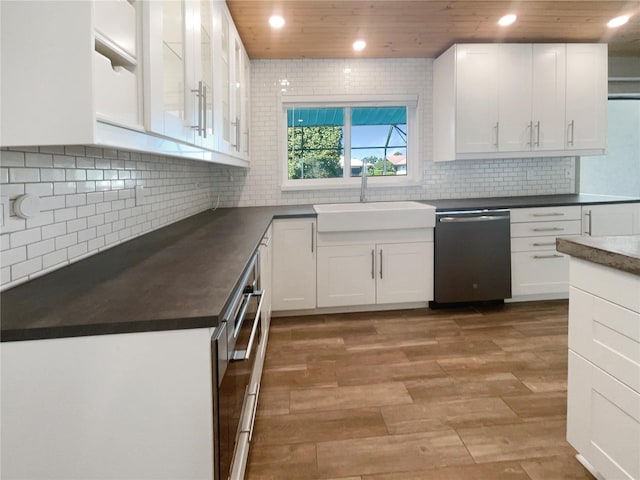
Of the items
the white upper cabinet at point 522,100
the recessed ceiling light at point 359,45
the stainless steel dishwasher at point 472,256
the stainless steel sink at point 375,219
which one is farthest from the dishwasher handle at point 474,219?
the recessed ceiling light at point 359,45

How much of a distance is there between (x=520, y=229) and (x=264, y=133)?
8.13ft

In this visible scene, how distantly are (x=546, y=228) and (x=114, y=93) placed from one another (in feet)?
11.7

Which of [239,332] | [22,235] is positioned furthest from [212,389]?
[22,235]

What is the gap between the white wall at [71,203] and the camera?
1226 millimetres

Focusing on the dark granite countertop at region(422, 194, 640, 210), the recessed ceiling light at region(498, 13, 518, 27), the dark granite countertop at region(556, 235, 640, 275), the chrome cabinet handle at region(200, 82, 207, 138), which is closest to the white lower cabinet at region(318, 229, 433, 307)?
the dark granite countertop at region(422, 194, 640, 210)

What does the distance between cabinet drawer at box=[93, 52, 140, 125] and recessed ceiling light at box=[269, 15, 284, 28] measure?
2.06 metres

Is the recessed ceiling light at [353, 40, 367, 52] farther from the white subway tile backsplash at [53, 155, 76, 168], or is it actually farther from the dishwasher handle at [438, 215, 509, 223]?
the white subway tile backsplash at [53, 155, 76, 168]

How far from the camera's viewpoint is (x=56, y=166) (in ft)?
4.67

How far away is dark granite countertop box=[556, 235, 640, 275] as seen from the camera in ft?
4.20

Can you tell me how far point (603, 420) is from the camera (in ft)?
4.74

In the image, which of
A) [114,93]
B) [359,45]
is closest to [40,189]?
[114,93]

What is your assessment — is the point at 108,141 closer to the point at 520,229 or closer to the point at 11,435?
the point at 11,435

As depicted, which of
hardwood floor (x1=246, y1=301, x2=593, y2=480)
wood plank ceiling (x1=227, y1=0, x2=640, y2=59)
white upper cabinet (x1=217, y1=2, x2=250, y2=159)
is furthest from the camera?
wood plank ceiling (x1=227, y1=0, x2=640, y2=59)

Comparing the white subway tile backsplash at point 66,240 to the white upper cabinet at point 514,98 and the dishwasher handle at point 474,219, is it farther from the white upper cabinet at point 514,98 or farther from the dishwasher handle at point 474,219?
the white upper cabinet at point 514,98
